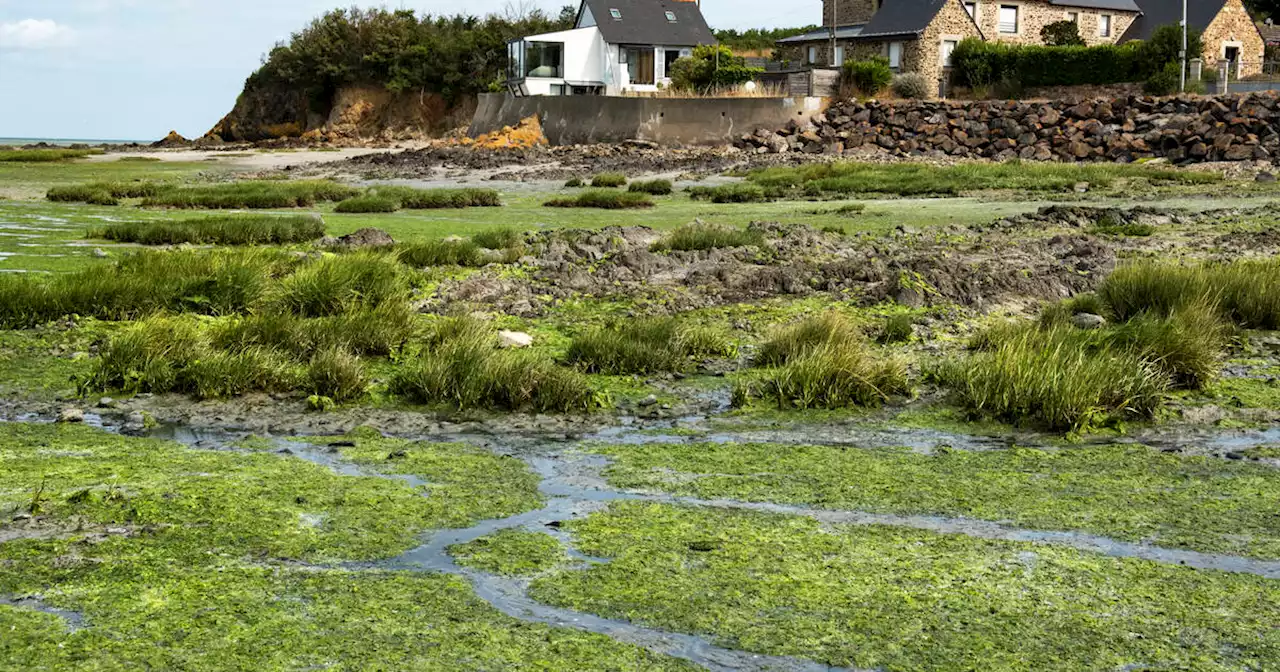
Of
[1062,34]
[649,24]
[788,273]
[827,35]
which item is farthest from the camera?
[827,35]

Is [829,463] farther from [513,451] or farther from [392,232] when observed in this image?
[392,232]

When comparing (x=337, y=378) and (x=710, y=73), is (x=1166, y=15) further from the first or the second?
(x=337, y=378)

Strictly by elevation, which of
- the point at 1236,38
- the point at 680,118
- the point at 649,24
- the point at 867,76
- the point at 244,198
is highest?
the point at 649,24

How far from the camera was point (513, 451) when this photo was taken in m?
6.79

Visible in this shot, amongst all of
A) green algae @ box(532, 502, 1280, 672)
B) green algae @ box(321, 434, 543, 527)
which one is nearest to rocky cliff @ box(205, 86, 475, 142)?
green algae @ box(321, 434, 543, 527)

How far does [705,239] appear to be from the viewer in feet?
46.6

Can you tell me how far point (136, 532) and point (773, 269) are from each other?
817cm

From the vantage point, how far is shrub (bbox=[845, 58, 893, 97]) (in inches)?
1901

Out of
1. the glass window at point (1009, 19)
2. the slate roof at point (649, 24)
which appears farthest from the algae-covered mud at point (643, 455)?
the slate roof at point (649, 24)

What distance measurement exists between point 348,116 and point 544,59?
48.9 ft

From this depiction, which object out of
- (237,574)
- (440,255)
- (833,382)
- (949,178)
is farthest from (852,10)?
(237,574)

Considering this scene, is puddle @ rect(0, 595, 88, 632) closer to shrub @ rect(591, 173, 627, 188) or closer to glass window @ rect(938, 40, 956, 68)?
shrub @ rect(591, 173, 627, 188)

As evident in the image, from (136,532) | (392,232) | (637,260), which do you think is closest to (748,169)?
(392,232)

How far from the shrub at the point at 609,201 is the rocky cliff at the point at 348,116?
45.4 metres
